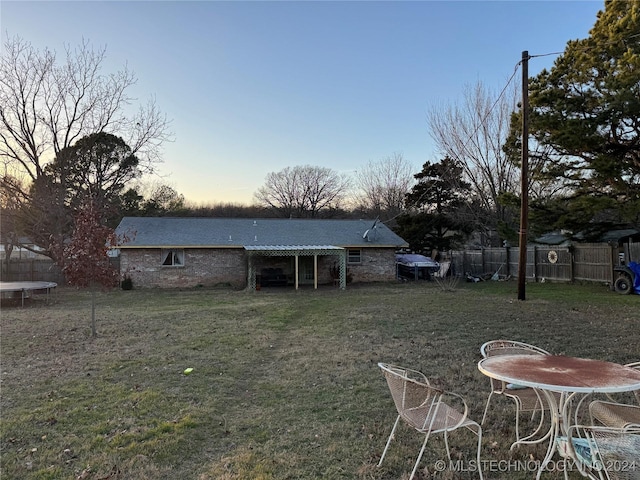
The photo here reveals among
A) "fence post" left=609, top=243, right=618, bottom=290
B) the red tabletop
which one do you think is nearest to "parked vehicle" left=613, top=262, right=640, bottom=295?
"fence post" left=609, top=243, right=618, bottom=290

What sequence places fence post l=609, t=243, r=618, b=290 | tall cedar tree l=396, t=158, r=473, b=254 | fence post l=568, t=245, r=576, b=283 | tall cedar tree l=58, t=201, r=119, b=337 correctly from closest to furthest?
tall cedar tree l=58, t=201, r=119, b=337 < fence post l=609, t=243, r=618, b=290 < fence post l=568, t=245, r=576, b=283 < tall cedar tree l=396, t=158, r=473, b=254

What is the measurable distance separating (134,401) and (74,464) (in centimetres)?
138

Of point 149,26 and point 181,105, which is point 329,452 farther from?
point 181,105

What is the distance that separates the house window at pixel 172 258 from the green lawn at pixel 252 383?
7381 millimetres

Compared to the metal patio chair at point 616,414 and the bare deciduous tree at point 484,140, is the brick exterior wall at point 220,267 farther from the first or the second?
the metal patio chair at point 616,414

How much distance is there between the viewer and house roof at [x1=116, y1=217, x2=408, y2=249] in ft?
63.4

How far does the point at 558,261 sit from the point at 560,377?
1864 cm

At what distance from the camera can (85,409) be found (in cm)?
444

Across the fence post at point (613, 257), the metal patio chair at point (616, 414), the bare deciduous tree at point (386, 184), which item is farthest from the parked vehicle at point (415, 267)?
the metal patio chair at point (616, 414)

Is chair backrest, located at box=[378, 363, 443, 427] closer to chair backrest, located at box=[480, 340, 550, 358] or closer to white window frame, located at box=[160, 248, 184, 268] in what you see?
chair backrest, located at box=[480, 340, 550, 358]

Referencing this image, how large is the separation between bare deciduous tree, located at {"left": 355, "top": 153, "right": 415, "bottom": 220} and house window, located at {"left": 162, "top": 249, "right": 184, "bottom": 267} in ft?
76.1

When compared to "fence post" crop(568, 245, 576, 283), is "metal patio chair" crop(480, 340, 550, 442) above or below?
below

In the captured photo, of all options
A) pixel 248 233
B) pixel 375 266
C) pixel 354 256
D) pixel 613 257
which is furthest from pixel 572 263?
pixel 248 233

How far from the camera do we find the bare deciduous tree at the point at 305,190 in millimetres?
45656
